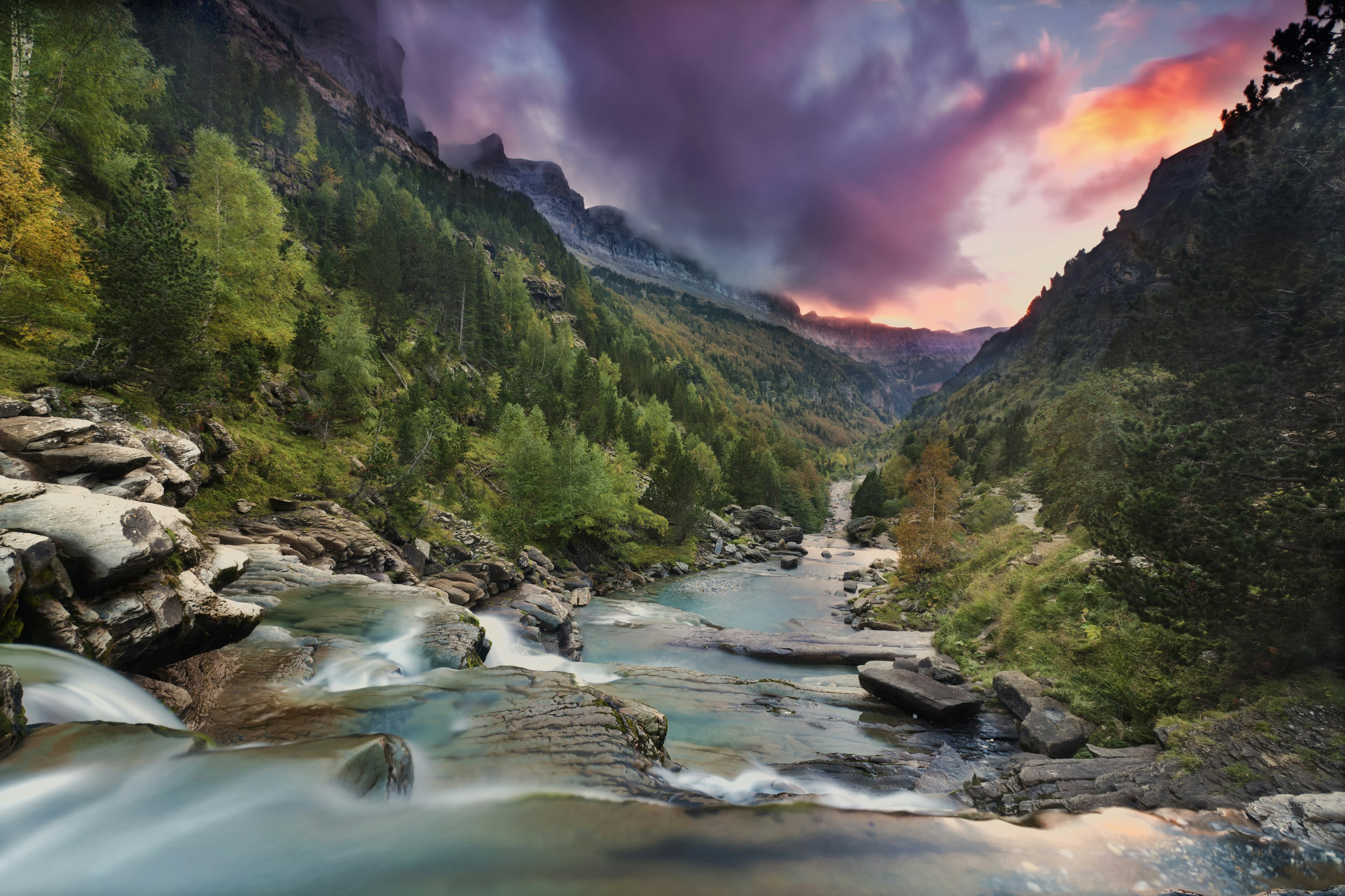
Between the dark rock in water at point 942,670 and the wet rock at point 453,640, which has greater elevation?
the wet rock at point 453,640

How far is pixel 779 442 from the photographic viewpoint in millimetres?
122688

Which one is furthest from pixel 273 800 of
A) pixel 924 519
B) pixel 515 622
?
pixel 924 519

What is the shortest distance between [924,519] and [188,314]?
138 feet

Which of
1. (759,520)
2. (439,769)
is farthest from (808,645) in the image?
(759,520)

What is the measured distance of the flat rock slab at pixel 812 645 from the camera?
21.0 metres

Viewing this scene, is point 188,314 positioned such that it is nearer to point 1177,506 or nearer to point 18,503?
point 18,503

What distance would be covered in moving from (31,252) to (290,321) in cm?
2571

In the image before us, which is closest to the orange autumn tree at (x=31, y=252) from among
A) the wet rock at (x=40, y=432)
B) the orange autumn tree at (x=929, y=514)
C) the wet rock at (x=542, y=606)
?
the wet rock at (x=40, y=432)

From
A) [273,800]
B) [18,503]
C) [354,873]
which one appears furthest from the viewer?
[18,503]

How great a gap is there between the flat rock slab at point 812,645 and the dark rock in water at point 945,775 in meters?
7.09

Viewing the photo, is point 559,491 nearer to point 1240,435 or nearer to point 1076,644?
point 1076,644

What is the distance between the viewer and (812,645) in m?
22.4

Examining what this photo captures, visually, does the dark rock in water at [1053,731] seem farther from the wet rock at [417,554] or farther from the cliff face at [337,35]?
the cliff face at [337,35]

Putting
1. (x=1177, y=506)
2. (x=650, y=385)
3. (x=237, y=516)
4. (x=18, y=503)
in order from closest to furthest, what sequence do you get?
(x=18, y=503), (x=1177, y=506), (x=237, y=516), (x=650, y=385)
